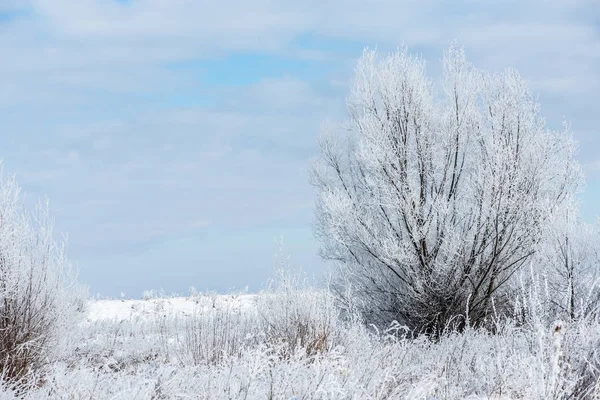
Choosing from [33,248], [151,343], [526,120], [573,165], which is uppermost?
[526,120]

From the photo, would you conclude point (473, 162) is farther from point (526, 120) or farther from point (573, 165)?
point (573, 165)

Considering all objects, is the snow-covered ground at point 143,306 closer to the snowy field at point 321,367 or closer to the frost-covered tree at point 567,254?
the snowy field at point 321,367

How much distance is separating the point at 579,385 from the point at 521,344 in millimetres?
1814

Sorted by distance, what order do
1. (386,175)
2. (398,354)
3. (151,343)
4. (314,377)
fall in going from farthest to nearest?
1. (386,175)
2. (151,343)
3. (398,354)
4. (314,377)

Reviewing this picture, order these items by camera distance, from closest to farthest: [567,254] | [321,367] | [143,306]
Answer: [321,367], [567,254], [143,306]

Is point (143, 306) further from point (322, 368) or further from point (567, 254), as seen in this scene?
point (322, 368)

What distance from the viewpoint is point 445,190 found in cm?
1243

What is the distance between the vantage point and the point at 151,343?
1126 centimetres

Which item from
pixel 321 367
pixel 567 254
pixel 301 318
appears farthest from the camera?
pixel 567 254

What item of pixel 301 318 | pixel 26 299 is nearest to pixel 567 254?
pixel 301 318

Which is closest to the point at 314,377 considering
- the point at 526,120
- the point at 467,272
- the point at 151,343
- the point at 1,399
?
the point at 1,399

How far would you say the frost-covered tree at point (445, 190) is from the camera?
11875 mm

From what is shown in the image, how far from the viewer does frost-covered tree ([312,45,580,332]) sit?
39.0 feet

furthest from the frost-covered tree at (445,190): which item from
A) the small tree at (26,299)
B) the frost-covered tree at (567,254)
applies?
the small tree at (26,299)
